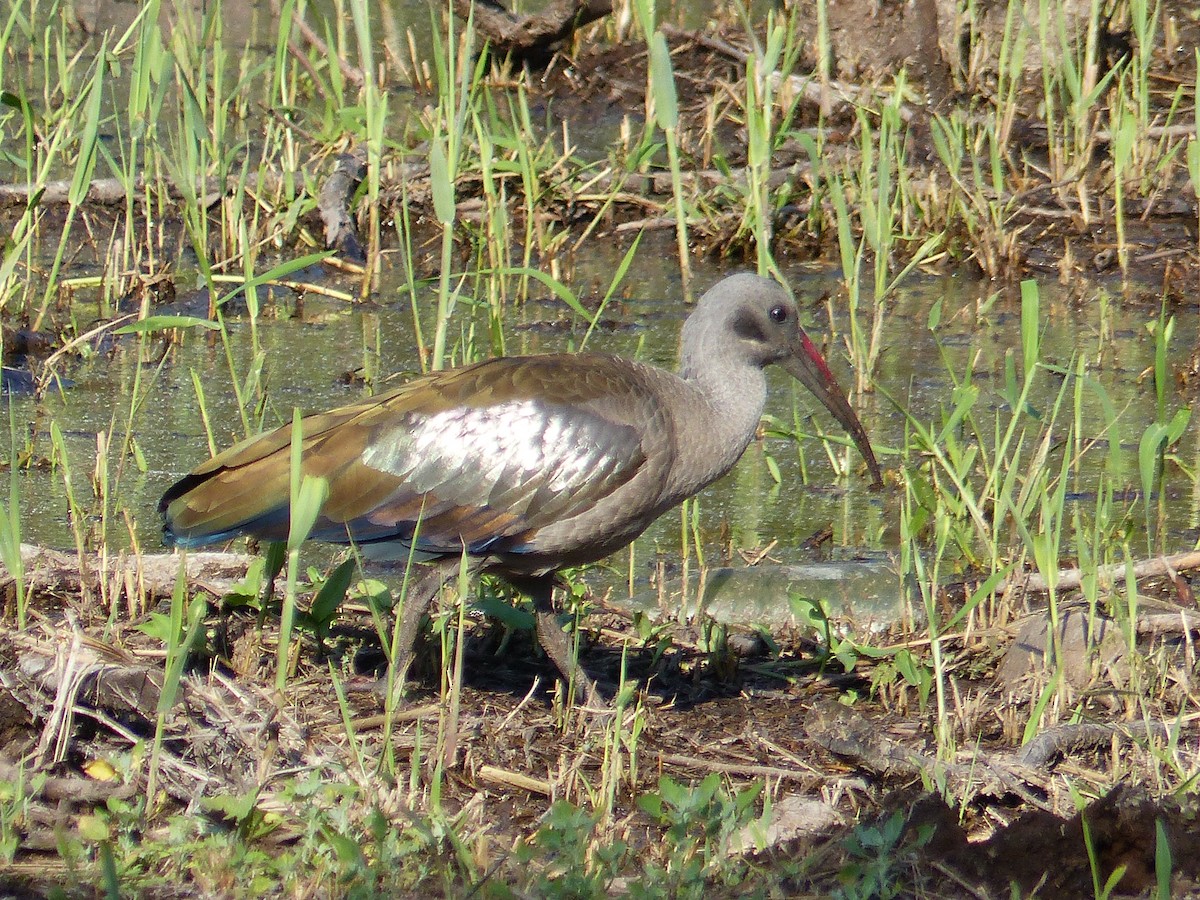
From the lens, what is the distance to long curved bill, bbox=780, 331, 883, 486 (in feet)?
15.9

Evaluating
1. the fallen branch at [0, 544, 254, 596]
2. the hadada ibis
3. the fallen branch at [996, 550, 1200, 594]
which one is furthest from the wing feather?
the fallen branch at [996, 550, 1200, 594]

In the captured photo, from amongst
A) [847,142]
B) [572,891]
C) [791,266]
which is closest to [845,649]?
[572,891]

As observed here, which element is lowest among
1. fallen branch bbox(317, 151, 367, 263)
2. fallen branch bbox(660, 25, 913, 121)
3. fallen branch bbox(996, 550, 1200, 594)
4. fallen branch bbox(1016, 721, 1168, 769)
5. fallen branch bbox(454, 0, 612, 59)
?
fallen branch bbox(1016, 721, 1168, 769)

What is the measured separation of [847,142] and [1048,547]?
5.06 meters

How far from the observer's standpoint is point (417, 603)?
4.21 metres

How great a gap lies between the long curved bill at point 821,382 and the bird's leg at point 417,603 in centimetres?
118

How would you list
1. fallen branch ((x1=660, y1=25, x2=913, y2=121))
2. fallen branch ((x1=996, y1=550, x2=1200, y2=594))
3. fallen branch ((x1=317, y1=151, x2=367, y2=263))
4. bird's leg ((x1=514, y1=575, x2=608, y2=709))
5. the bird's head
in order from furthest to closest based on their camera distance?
fallen branch ((x1=660, y1=25, x2=913, y2=121))
fallen branch ((x1=317, y1=151, x2=367, y2=263))
the bird's head
fallen branch ((x1=996, y1=550, x2=1200, y2=594))
bird's leg ((x1=514, y1=575, x2=608, y2=709))

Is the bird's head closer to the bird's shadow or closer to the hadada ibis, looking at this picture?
the hadada ibis

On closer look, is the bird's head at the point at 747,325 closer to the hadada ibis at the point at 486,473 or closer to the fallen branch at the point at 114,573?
the hadada ibis at the point at 486,473

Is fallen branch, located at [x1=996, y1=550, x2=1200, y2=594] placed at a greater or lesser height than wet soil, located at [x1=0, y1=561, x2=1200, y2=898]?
greater

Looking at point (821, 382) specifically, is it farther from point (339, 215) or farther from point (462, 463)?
point (339, 215)

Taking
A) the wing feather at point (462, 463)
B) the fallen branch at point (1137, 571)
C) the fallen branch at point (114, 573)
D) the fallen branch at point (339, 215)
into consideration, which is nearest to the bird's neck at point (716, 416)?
the wing feather at point (462, 463)

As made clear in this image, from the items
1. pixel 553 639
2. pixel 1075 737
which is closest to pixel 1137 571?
pixel 1075 737

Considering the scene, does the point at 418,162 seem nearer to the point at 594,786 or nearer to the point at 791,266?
the point at 791,266
